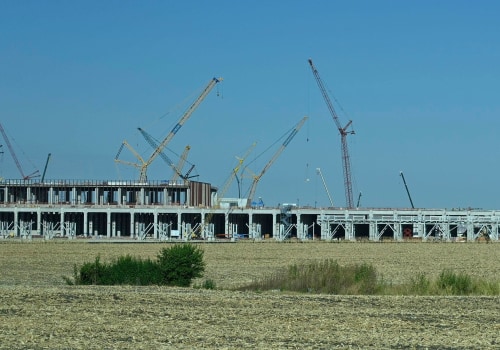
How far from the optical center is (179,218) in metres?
134

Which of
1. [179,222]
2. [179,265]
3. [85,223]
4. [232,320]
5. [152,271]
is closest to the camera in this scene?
[232,320]

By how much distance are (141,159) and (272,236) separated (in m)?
34.7

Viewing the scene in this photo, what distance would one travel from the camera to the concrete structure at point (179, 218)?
133m

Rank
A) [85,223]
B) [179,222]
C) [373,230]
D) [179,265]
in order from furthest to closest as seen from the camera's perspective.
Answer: [373,230] < [85,223] < [179,222] < [179,265]

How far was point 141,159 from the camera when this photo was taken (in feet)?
548

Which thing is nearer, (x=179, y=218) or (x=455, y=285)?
(x=455, y=285)

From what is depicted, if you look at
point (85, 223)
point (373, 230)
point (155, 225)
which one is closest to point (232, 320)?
point (155, 225)

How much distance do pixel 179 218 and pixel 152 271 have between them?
98805mm

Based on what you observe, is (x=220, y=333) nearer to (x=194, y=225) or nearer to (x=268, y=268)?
(x=268, y=268)

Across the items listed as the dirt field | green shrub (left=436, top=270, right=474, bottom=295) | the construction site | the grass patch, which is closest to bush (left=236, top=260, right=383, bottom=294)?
the grass patch

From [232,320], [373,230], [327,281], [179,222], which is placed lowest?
[232,320]

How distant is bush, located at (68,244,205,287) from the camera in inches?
1363

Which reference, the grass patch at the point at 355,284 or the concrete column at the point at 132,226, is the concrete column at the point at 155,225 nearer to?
the concrete column at the point at 132,226

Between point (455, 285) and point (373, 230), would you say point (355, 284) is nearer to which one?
point (455, 285)
